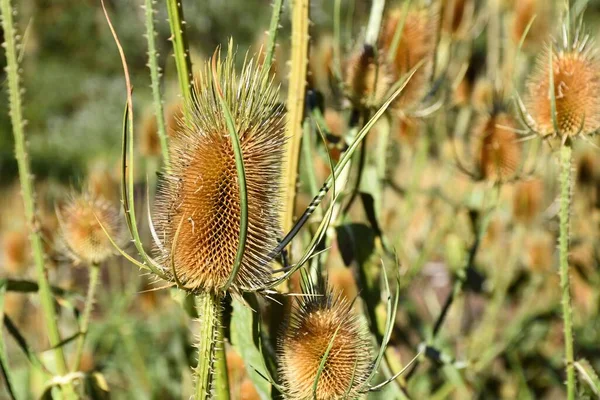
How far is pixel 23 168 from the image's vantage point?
0.80 metres

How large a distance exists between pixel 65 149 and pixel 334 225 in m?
8.37

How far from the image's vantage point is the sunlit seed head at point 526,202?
180 centimetres

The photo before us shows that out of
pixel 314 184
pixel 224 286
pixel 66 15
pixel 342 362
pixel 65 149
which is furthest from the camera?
pixel 66 15

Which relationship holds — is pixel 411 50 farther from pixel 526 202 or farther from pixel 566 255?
pixel 526 202

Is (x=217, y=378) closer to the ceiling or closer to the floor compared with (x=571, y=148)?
closer to the floor

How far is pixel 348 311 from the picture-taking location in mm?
676

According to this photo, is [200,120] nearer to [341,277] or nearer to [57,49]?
[341,277]

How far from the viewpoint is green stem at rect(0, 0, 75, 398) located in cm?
77

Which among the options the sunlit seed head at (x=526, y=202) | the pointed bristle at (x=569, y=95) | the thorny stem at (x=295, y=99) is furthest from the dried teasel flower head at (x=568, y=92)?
the sunlit seed head at (x=526, y=202)

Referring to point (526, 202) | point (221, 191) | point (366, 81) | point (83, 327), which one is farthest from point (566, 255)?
point (526, 202)

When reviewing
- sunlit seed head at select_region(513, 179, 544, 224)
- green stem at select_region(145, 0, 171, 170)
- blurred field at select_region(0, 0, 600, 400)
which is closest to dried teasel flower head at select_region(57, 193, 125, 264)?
blurred field at select_region(0, 0, 600, 400)

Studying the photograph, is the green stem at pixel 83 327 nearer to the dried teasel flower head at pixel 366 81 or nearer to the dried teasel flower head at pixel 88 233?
the dried teasel flower head at pixel 88 233

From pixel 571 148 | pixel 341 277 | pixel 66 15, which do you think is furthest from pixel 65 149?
pixel 571 148

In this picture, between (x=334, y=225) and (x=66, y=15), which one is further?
(x=66, y=15)
